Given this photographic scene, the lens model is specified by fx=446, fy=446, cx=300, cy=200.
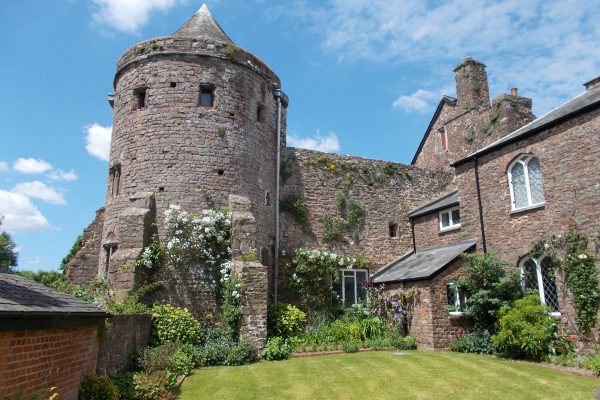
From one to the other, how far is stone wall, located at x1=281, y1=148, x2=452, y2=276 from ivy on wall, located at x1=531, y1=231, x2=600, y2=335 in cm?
795

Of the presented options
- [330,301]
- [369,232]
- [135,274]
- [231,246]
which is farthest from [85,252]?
[369,232]

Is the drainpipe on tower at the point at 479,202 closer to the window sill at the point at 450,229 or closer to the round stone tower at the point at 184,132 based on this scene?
the window sill at the point at 450,229

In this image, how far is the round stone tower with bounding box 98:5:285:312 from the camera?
14562mm

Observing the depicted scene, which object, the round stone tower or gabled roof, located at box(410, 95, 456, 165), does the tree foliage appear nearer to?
the round stone tower

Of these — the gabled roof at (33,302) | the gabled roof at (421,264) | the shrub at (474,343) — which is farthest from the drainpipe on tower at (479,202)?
the gabled roof at (33,302)

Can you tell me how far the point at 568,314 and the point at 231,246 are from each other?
9691 millimetres

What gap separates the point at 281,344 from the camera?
42.7ft

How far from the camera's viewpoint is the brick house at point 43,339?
560 centimetres

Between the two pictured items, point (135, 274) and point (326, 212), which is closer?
point (135, 274)

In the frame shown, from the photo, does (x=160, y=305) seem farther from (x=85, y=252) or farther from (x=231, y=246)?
(x=85, y=252)

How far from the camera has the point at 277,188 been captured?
17547 mm

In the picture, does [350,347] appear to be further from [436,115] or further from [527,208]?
[436,115]

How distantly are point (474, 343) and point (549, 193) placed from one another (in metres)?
4.93

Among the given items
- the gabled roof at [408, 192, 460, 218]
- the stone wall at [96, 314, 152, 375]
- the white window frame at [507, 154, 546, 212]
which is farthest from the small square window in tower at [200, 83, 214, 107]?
the white window frame at [507, 154, 546, 212]
